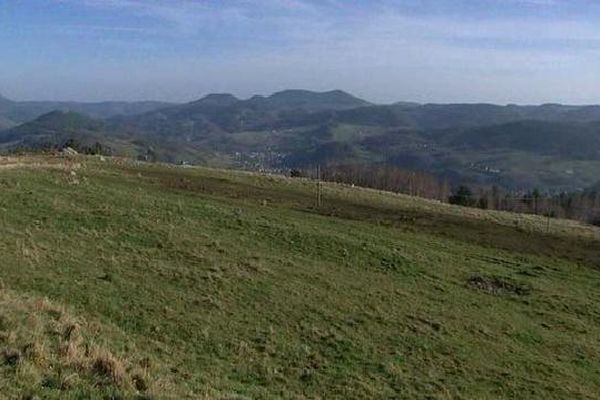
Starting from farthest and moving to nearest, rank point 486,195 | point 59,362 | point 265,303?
point 486,195, point 265,303, point 59,362

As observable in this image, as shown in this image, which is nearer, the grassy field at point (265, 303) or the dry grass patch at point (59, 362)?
the dry grass patch at point (59, 362)

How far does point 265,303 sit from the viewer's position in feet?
74.3

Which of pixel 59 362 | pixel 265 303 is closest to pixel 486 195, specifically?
pixel 265 303

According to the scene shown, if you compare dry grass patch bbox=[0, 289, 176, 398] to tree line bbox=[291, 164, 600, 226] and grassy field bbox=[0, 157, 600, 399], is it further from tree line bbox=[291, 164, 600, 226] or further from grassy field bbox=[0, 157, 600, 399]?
tree line bbox=[291, 164, 600, 226]

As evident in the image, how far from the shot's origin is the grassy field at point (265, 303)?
15.1 m

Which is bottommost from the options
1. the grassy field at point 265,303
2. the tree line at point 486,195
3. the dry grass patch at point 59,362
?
the tree line at point 486,195

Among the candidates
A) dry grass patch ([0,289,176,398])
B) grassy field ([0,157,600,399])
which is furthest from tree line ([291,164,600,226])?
dry grass patch ([0,289,176,398])

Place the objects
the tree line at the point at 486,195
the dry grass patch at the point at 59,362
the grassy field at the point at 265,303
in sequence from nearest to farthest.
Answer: the dry grass patch at the point at 59,362 → the grassy field at the point at 265,303 → the tree line at the point at 486,195

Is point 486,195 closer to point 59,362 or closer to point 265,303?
point 265,303

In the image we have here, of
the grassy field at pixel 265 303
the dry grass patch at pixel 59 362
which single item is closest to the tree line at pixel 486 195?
the grassy field at pixel 265 303

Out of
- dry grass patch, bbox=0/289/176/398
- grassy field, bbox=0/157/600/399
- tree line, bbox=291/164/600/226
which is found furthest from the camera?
tree line, bbox=291/164/600/226

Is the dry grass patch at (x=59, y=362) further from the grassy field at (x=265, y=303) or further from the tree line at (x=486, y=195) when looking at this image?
the tree line at (x=486, y=195)

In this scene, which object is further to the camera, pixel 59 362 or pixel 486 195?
pixel 486 195

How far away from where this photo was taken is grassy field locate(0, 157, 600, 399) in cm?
1507
